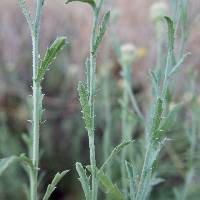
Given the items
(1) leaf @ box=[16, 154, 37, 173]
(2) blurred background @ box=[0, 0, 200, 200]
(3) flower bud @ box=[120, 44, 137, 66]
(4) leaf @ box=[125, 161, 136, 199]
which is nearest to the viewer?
(1) leaf @ box=[16, 154, 37, 173]

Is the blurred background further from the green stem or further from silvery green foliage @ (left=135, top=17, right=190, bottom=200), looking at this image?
the green stem

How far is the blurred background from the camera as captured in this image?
1.81 m

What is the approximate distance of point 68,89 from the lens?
247 cm

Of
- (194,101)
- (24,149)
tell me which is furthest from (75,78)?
(194,101)

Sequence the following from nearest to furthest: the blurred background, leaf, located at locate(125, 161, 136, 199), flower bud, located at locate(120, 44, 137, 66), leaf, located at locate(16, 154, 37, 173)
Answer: leaf, located at locate(16, 154, 37, 173)
leaf, located at locate(125, 161, 136, 199)
flower bud, located at locate(120, 44, 137, 66)
the blurred background

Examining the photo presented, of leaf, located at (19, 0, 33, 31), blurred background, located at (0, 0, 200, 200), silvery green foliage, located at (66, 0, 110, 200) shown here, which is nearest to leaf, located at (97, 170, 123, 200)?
silvery green foliage, located at (66, 0, 110, 200)

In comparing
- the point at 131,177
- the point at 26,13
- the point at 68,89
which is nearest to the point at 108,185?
the point at 131,177

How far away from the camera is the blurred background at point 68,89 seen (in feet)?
5.94

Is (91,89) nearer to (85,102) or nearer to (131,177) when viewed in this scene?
(85,102)

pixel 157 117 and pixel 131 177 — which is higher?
pixel 157 117

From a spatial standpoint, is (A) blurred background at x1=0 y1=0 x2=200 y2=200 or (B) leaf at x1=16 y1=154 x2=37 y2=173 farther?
(A) blurred background at x1=0 y1=0 x2=200 y2=200

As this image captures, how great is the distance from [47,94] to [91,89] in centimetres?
176

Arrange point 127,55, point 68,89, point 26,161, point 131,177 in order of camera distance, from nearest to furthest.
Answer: point 26,161 < point 131,177 < point 127,55 < point 68,89

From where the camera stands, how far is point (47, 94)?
7.89 ft
